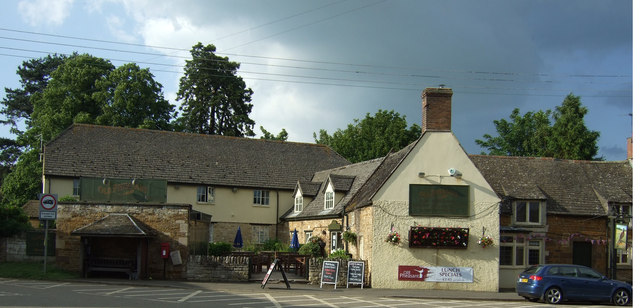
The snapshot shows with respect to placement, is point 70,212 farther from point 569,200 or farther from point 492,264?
point 569,200

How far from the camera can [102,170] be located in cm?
3822

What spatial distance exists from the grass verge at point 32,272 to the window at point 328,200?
13.7 meters

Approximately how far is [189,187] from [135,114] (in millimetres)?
15685

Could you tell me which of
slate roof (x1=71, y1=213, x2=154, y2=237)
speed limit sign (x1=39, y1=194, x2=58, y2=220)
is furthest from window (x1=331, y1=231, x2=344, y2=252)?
speed limit sign (x1=39, y1=194, x2=58, y2=220)

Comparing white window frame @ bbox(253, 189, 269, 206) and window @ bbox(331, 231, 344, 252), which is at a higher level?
white window frame @ bbox(253, 189, 269, 206)

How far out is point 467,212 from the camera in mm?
26703

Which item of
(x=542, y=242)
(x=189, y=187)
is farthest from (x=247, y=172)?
(x=542, y=242)

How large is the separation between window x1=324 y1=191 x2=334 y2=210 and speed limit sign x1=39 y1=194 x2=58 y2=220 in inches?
569

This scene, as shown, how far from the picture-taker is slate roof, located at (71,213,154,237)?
83.1 feet

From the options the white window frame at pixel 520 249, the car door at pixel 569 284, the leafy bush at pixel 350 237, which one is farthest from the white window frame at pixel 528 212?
the leafy bush at pixel 350 237

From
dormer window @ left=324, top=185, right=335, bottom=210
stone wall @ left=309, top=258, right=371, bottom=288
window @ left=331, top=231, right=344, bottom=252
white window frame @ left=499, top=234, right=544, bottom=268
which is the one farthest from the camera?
Answer: dormer window @ left=324, top=185, right=335, bottom=210

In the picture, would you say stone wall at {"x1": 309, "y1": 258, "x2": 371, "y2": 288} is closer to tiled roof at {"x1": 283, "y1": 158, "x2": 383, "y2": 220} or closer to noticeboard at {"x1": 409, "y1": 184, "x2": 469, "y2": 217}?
noticeboard at {"x1": 409, "y1": 184, "x2": 469, "y2": 217}

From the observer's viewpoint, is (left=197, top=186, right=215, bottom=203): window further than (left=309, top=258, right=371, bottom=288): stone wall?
Yes

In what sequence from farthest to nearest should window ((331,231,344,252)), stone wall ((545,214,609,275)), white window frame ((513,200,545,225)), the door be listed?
window ((331,231,344,252)) → the door → stone wall ((545,214,609,275)) → white window frame ((513,200,545,225))
